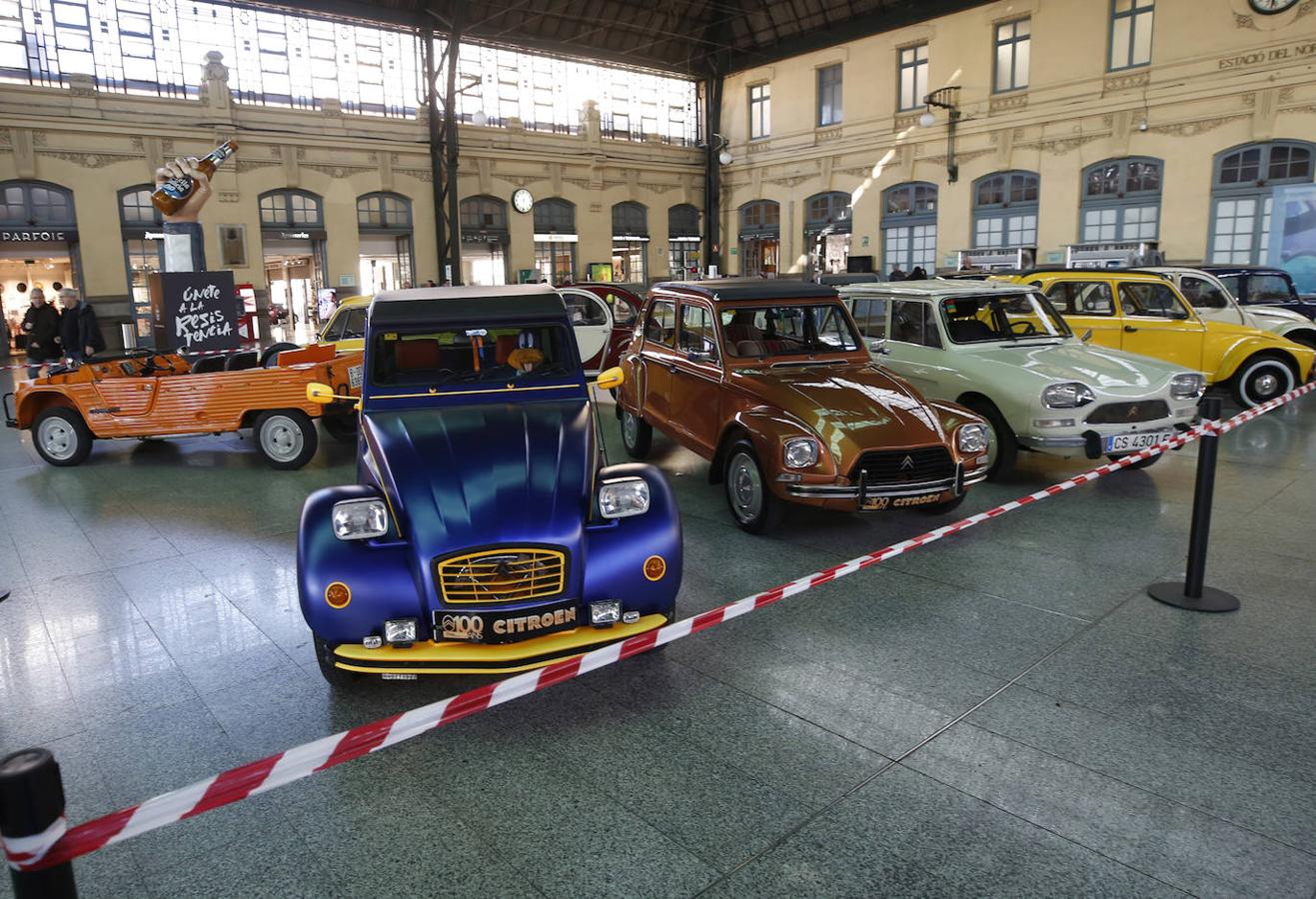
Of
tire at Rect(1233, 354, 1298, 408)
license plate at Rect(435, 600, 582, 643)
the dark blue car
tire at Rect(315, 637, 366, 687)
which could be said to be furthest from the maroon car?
license plate at Rect(435, 600, 582, 643)

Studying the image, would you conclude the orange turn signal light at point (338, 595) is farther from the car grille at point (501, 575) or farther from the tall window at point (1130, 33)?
the tall window at point (1130, 33)

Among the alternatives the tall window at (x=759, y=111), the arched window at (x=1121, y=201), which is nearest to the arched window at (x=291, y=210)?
the tall window at (x=759, y=111)

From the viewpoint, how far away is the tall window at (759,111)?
97.0 ft

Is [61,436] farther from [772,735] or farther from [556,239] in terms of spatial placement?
[556,239]

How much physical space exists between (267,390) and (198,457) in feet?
5.66

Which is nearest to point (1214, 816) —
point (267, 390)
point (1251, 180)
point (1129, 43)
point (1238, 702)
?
point (1238, 702)

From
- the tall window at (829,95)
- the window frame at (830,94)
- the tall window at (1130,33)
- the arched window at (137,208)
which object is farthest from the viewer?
the tall window at (829,95)

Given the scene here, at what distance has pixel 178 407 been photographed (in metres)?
8.98

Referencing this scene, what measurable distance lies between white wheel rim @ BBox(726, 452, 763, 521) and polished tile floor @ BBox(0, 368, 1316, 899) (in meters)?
0.37

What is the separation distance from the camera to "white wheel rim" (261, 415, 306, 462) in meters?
8.94

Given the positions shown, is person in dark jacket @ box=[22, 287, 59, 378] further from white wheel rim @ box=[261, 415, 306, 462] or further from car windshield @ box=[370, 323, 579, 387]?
car windshield @ box=[370, 323, 579, 387]

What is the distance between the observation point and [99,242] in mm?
21109

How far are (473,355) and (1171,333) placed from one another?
9.26m

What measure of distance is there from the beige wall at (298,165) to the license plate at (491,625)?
2239 cm
